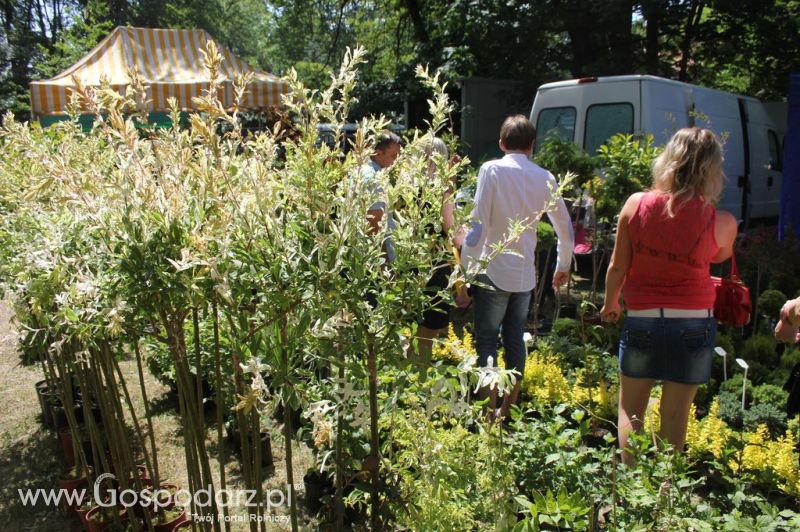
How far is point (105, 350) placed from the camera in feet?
7.33

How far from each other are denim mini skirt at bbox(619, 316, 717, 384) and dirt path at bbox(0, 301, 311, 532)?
1.78 metres

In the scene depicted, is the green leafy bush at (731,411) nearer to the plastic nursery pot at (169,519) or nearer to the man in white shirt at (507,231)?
the man in white shirt at (507,231)

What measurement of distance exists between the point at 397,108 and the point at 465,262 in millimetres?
A: 10130

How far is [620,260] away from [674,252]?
0.24 meters

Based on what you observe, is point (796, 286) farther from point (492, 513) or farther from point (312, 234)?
point (312, 234)

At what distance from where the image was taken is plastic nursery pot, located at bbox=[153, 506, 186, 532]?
2.51m

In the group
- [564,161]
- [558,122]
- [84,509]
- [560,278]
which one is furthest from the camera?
[558,122]

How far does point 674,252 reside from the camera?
7.99 ft

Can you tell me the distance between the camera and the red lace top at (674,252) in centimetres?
240

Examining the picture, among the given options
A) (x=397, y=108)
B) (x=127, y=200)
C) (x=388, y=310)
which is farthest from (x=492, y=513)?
(x=397, y=108)

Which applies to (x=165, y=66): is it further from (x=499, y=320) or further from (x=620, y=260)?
(x=620, y=260)

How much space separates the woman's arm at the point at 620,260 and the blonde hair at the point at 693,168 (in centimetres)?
15

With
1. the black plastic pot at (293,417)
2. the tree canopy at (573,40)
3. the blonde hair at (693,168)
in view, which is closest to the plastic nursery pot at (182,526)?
the black plastic pot at (293,417)

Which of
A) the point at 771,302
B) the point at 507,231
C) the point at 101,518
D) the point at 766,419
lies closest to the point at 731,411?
the point at 766,419
